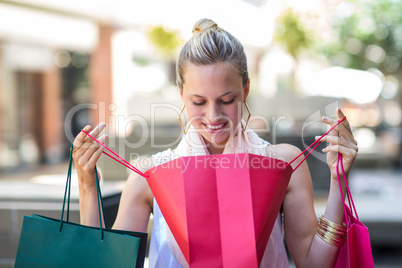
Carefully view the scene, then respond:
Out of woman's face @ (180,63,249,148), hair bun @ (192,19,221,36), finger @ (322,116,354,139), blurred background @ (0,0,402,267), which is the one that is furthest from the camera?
blurred background @ (0,0,402,267)

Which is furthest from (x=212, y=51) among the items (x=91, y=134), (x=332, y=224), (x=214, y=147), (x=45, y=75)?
(x=45, y=75)

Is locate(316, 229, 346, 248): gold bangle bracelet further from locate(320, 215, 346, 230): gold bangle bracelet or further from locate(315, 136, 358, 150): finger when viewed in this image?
locate(315, 136, 358, 150): finger

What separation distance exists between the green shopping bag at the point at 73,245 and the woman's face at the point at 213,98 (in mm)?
412

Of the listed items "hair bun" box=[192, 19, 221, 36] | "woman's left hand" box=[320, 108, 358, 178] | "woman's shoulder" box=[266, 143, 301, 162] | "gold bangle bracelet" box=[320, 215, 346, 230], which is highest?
"hair bun" box=[192, 19, 221, 36]

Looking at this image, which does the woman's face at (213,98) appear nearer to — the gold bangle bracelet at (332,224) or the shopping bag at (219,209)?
the shopping bag at (219,209)

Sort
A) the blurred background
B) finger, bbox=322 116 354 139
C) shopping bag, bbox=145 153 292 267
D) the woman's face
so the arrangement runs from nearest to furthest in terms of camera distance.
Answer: shopping bag, bbox=145 153 292 267 < finger, bbox=322 116 354 139 < the woman's face < the blurred background

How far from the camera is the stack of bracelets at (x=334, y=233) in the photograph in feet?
4.26

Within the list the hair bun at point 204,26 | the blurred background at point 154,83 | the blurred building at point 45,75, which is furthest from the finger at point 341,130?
the blurred building at point 45,75

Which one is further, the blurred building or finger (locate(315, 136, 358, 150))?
the blurred building

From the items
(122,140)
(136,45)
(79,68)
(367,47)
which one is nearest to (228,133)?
(122,140)

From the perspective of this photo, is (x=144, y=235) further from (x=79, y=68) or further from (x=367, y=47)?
(x=367, y=47)

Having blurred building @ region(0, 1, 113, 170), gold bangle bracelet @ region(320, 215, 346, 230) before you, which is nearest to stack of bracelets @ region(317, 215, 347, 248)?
gold bangle bracelet @ region(320, 215, 346, 230)

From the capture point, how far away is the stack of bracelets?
1.30 meters

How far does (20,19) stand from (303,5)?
217 inches
